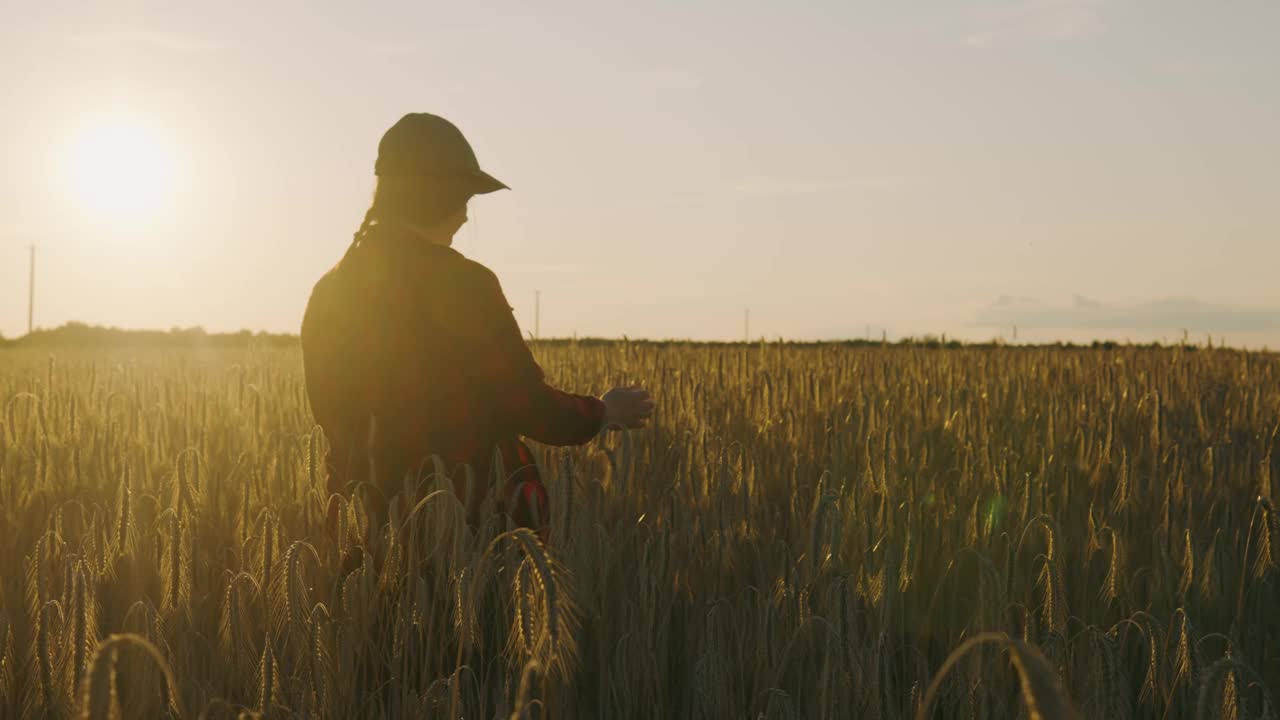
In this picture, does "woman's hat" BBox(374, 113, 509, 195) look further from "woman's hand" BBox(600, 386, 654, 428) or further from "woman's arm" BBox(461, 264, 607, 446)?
"woman's hand" BBox(600, 386, 654, 428)

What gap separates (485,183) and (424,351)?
53 cm

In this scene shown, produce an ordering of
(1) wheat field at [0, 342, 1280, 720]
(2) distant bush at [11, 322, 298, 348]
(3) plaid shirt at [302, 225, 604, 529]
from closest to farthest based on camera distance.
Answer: (1) wheat field at [0, 342, 1280, 720]
(3) plaid shirt at [302, 225, 604, 529]
(2) distant bush at [11, 322, 298, 348]

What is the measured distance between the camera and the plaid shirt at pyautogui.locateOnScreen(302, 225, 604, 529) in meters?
2.57

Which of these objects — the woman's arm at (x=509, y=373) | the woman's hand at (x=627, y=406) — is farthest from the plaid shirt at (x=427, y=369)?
the woman's hand at (x=627, y=406)

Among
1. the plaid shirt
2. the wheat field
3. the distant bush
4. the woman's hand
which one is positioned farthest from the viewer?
the distant bush

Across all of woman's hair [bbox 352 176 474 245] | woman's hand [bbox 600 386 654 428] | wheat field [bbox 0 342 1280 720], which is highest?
woman's hair [bbox 352 176 474 245]

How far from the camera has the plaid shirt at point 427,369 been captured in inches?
101

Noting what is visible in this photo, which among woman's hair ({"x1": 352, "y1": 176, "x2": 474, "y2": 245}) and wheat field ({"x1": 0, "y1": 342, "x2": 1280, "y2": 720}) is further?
woman's hair ({"x1": 352, "y1": 176, "x2": 474, "y2": 245})

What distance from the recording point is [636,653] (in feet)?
6.88

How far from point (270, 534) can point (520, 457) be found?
106 centimetres

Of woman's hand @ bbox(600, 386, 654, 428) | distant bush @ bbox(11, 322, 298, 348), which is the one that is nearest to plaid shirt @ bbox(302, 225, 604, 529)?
woman's hand @ bbox(600, 386, 654, 428)

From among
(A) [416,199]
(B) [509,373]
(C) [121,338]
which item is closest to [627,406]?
(B) [509,373]

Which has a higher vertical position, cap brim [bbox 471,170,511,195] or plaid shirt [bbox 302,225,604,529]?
cap brim [bbox 471,170,511,195]

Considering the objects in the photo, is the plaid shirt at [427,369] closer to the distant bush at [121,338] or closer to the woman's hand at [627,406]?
the woman's hand at [627,406]
